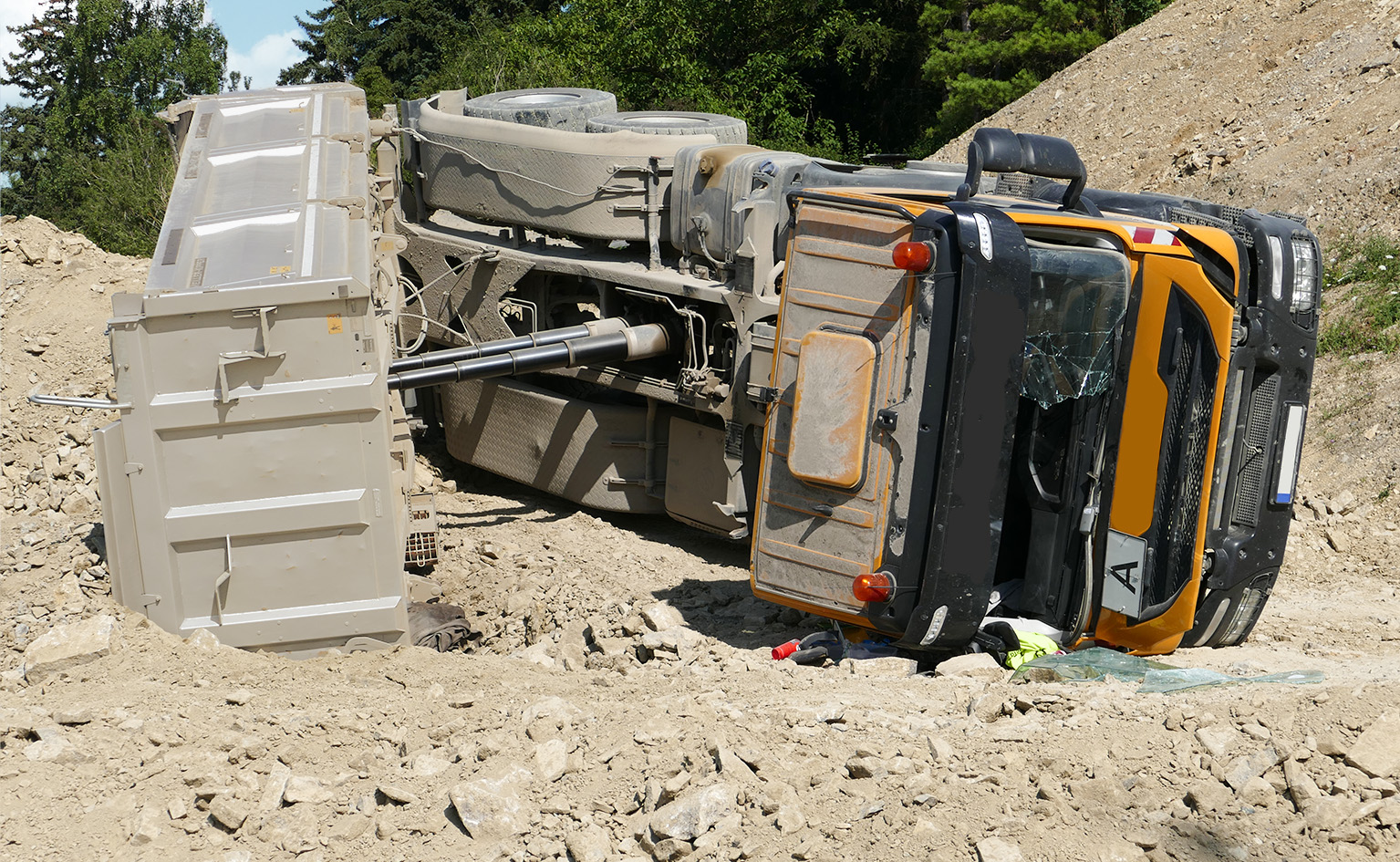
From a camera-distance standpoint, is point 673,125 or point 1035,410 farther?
point 673,125

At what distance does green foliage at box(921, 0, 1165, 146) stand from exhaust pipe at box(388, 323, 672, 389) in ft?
51.1

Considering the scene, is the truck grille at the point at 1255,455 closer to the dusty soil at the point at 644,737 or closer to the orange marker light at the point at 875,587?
the dusty soil at the point at 644,737

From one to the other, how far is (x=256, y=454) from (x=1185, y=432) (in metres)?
3.65

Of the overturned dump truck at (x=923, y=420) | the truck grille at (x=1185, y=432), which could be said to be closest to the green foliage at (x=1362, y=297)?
the overturned dump truck at (x=923, y=420)

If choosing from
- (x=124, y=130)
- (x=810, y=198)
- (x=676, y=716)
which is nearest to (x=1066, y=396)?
(x=810, y=198)

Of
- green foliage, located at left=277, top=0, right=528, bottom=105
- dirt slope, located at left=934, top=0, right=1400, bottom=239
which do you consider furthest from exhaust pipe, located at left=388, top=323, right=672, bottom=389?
green foliage, located at left=277, top=0, right=528, bottom=105

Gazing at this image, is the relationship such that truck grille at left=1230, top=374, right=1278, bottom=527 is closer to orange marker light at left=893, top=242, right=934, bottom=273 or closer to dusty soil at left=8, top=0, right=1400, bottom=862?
dusty soil at left=8, top=0, right=1400, bottom=862

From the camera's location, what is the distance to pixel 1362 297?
357 inches

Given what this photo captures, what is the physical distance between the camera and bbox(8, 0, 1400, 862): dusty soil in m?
3.44

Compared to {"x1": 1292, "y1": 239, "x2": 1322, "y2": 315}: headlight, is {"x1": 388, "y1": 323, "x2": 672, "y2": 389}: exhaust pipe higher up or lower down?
lower down

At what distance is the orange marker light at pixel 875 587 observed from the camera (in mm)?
4848

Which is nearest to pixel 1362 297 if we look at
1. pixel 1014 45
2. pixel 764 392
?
pixel 764 392

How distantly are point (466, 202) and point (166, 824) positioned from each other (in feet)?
17.7

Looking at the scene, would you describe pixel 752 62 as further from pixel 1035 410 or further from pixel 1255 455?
pixel 1255 455
